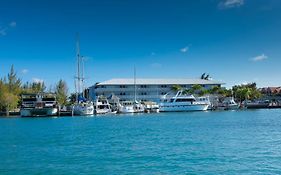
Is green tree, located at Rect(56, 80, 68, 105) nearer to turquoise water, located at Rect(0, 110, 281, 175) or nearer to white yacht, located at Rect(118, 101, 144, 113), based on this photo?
white yacht, located at Rect(118, 101, 144, 113)

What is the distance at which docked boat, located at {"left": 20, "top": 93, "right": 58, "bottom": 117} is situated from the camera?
4304 inches

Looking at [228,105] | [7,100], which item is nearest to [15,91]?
[7,100]

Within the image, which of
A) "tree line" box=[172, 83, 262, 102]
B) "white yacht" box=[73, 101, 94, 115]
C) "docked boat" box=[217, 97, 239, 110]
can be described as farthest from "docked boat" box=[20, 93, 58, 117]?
"docked boat" box=[217, 97, 239, 110]

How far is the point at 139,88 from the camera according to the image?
5733 inches

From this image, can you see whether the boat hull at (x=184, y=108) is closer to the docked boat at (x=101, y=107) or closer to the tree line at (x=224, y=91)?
the docked boat at (x=101, y=107)

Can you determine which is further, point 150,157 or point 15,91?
point 15,91

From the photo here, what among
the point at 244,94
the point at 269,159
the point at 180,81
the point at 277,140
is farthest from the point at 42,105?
the point at 269,159

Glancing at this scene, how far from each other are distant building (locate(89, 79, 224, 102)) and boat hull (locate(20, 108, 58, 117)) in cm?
3111

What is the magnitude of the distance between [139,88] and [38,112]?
4629 cm

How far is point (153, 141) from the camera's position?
3728 cm

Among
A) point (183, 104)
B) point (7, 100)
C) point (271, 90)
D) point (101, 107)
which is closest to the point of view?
point (7, 100)

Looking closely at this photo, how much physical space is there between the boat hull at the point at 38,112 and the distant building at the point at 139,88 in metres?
31.1

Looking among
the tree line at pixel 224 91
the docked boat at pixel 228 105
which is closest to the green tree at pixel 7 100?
the tree line at pixel 224 91

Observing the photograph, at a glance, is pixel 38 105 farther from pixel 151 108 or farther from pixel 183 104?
pixel 183 104
